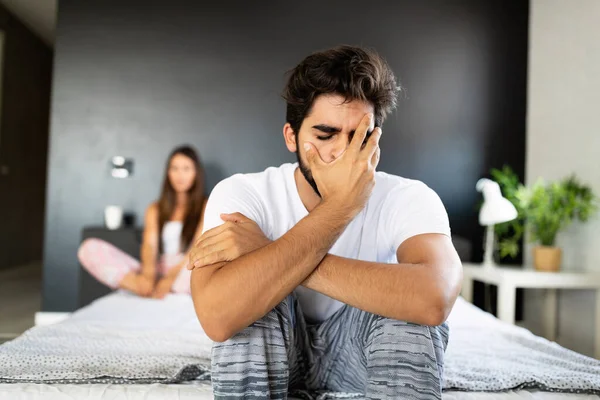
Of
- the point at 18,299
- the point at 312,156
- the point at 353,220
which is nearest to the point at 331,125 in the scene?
the point at 312,156

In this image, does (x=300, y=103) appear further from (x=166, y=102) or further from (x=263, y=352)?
(x=166, y=102)

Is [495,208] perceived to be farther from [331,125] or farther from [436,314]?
[436,314]

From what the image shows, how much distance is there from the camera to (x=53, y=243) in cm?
429

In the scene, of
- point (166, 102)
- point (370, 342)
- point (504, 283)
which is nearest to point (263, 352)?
point (370, 342)

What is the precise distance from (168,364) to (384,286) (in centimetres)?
79

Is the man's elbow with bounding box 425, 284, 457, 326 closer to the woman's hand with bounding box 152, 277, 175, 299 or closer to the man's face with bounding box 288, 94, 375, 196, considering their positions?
the man's face with bounding box 288, 94, 375, 196

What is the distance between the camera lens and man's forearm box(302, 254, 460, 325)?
1240 millimetres

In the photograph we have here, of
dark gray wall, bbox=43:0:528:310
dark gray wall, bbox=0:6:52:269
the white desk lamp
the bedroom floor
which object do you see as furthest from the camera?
dark gray wall, bbox=0:6:52:269

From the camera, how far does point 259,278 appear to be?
4.12 feet

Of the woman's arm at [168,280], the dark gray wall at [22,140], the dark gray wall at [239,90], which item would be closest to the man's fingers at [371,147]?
the woman's arm at [168,280]

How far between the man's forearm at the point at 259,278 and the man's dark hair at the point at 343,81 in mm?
434

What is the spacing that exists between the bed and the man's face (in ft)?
2.07

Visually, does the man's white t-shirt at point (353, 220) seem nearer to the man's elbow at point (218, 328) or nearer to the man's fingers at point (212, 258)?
the man's fingers at point (212, 258)

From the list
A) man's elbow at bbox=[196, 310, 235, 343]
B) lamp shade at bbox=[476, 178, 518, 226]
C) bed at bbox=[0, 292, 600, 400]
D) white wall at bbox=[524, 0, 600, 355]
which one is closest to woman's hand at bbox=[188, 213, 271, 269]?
man's elbow at bbox=[196, 310, 235, 343]
